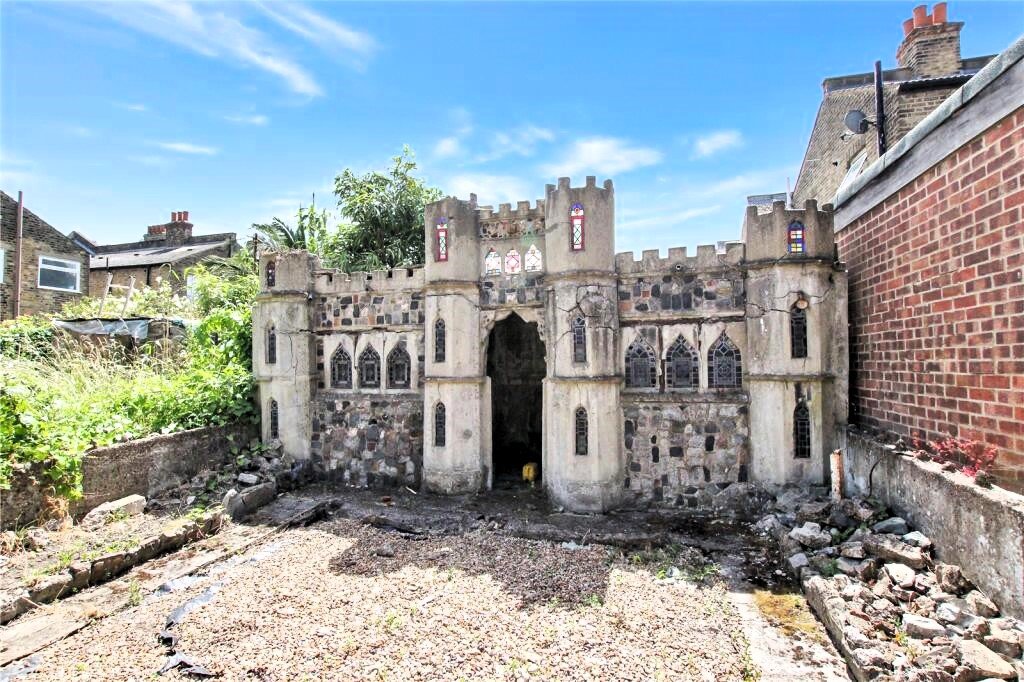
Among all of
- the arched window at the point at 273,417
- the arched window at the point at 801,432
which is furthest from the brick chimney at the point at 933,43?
the arched window at the point at 273,417

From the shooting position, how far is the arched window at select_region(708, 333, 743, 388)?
1076 centimetres

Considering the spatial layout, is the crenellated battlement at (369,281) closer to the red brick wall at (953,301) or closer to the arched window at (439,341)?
the arched window at (439,341)

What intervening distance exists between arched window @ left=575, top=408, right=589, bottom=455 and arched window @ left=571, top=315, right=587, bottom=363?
1.09 m

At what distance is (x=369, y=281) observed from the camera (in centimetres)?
1306

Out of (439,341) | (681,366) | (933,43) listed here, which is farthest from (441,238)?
(933,43)

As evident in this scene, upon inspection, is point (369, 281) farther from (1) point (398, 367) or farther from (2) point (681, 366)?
(2) point (681, 366)

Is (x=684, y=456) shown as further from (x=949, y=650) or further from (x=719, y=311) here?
(x=949, y=650)

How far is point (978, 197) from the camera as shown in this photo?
6.28 meters

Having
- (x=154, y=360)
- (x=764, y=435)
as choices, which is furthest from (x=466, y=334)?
(x=154, y=360)

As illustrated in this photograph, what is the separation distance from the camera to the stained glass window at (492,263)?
12.0 m

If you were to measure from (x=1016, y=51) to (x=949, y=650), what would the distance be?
19.9 ft

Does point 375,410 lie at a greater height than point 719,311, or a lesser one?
lesser

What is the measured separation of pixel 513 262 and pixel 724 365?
5063 mm

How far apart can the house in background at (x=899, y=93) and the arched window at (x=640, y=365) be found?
6414mm
